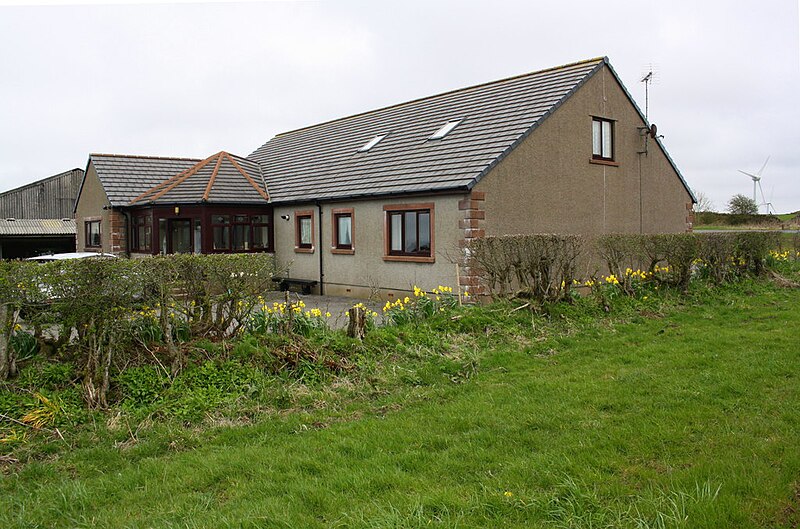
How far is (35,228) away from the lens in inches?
1469

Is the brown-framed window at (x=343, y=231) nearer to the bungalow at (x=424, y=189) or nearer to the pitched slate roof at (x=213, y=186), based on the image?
the bungalow at (x=424, y=189)

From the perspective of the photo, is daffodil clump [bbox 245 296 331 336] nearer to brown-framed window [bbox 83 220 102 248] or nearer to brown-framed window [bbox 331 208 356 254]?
brown-framed window [bbox 331 208 356 254]

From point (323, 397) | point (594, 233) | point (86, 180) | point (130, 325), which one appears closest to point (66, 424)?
point (130, 325)

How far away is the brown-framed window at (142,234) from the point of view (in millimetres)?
23391

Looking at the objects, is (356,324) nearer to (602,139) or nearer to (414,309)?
(414,309)

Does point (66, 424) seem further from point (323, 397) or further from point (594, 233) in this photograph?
point (594, 233)

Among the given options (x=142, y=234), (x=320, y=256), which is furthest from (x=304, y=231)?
(x=142, y=234)

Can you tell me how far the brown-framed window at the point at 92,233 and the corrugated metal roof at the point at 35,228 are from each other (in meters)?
11.4

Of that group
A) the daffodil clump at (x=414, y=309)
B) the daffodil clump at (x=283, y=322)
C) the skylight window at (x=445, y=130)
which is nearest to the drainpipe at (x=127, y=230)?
the skylight window at (x=445, y=130)

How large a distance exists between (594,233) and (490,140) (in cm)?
448

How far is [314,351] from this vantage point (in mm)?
8484

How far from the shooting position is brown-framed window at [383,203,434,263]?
55.9 ft

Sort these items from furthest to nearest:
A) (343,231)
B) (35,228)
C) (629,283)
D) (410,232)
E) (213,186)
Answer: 1. (35,228)
2. (213,186)
3. (343,231)
4. (410,232)
5. (629,283)

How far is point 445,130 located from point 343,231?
14.6 ft
